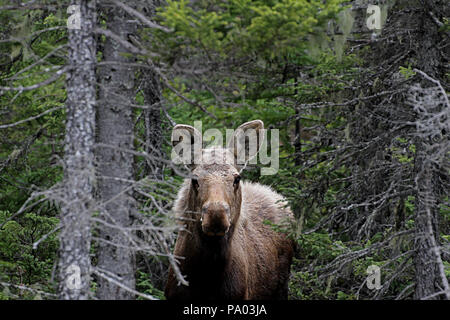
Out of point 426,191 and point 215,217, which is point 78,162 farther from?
point 426,191

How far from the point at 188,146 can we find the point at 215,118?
1.70 metres

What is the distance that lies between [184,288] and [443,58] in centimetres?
524

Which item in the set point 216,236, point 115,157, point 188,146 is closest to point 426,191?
point 216,236

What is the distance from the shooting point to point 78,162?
5863 millimetres

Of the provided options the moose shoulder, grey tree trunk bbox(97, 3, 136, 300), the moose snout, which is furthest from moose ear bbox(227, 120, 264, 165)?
grey tree trunk bbox(97, 3, 136, 300)

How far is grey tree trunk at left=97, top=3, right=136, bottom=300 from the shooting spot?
6.77m

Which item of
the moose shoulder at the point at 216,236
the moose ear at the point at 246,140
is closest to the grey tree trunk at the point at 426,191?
the moose shoulder at the point at 216,236

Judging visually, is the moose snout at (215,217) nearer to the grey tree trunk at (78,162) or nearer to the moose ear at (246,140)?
the moose ear at (246,140)

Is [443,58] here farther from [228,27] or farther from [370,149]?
[228,27]

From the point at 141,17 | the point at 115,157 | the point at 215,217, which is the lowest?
the point at 215,217

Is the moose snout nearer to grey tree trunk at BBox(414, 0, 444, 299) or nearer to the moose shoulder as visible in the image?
the moose shoulder

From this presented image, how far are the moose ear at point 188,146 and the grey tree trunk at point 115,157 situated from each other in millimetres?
1341

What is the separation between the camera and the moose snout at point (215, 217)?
710 cm

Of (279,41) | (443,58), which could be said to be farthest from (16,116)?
(443,58)
